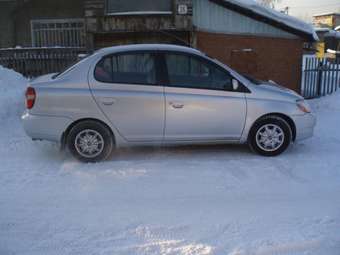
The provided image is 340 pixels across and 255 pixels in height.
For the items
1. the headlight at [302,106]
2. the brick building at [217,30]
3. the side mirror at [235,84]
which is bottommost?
the headlight at [302,106]

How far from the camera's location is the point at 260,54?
41.4ft

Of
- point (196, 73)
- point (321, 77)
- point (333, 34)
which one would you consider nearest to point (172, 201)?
point (196, 73)

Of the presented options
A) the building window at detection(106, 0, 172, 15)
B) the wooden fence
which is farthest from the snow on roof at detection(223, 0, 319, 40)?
the wooden fence

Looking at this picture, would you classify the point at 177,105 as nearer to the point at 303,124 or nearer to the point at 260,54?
the point at 303,124

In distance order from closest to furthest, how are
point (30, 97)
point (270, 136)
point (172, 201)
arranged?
point (172, 201) → point (30, 97) → point (270, 136)

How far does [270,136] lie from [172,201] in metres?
2.27

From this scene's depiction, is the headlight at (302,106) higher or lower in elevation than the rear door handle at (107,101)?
lower

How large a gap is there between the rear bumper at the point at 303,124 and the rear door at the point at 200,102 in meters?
0.84

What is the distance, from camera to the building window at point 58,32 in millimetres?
15883

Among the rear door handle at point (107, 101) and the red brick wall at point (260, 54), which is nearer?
the rear door handle at point (107, 101)

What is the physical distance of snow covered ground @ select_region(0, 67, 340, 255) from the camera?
3.71 m

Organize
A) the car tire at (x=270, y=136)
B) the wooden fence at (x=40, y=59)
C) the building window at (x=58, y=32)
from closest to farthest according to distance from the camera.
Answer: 1. the car tire at (x=270, y=136)
2. the wooden fence at (x=40, y=59)
3. the building window at (x=58, y=32)

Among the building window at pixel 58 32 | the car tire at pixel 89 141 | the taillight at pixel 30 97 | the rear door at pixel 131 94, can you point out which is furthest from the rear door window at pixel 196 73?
the building window at pixel 58 32

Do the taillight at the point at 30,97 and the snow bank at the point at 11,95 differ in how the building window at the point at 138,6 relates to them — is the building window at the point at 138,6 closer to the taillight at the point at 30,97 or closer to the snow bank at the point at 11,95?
the snow bank at the point at 11,95
